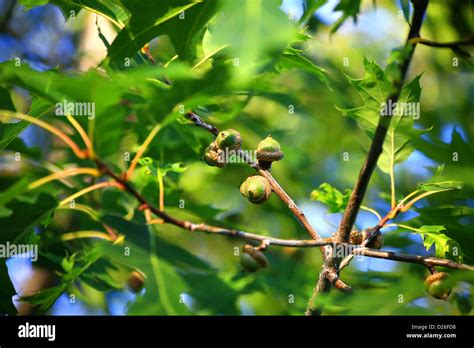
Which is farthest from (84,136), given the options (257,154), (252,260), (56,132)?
(252,260)

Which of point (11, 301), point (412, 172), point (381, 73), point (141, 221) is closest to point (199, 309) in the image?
point (141, 221)

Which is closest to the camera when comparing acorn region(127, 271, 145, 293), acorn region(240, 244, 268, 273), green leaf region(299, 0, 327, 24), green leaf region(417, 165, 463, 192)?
green leaf region(299, 0, 327, 24)

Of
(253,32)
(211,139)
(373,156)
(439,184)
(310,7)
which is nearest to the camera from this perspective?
(253,32)

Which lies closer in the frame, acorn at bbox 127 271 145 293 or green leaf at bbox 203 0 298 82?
green leaf at bbox 203 0 298 82

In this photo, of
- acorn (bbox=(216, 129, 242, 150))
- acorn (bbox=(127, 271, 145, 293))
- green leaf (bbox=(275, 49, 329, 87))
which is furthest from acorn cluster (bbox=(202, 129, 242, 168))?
acorn (bbox=(127, 271, 145, 293))

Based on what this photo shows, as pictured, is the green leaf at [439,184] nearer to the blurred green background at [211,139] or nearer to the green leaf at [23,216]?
the blurred green background at [211,139]

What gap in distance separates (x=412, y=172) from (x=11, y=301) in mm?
1613

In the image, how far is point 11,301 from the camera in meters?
1.29

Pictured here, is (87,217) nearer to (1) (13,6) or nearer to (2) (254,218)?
(2) (254,218)

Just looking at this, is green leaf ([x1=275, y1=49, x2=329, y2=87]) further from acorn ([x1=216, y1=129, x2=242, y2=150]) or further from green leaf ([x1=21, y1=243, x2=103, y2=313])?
green leaf ([x1=21, y1=243, x2=103, y2=313])

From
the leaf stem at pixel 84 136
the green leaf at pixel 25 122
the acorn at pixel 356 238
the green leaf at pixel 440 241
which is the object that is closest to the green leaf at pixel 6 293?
the green leaf at pixel 25 122

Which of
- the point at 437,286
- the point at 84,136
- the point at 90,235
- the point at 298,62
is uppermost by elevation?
the point at 298,62

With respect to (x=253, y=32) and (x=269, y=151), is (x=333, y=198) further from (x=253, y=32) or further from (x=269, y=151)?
(x=253, y=32)

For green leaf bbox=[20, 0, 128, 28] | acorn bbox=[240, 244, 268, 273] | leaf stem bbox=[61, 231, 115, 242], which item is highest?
Result: green leaf bbox=[20, 0, 128, 28]
